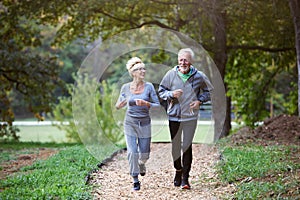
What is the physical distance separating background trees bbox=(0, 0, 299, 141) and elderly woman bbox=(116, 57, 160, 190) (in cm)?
502

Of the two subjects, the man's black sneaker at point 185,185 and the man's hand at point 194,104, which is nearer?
the man's hand at point 194,104

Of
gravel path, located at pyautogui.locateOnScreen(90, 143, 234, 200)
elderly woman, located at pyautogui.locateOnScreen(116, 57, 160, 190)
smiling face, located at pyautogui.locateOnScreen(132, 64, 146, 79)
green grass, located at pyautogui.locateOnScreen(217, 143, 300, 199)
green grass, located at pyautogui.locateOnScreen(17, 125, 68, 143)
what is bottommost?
green grass, located at pyautogui.locateOnScreen(17, 125, 68, 143)

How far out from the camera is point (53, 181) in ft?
24.5

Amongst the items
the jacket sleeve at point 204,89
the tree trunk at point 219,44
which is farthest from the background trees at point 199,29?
the jacket sleeve at point 204,89

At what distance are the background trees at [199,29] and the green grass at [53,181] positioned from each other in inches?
192

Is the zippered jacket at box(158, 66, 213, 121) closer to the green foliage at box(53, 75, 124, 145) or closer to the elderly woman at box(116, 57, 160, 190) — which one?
the elderly woman at box(116, 57, 160, 190)

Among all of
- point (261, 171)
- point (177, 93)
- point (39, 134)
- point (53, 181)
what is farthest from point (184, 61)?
point (39, 134)

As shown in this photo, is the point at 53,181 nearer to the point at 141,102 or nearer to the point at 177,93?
the point at 141,102

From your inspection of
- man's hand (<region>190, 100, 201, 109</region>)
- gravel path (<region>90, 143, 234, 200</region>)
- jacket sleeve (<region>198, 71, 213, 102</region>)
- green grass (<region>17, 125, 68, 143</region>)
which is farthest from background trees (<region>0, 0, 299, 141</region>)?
green grass (<region>17, 125, 68, 143</region>)

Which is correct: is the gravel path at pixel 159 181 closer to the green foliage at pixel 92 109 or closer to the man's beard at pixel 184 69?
the man's beard at pixel 184 69

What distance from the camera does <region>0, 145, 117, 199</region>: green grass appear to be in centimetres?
644

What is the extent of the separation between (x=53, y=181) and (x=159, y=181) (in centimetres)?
171

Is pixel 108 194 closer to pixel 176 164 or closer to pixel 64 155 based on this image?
pixel 176 164

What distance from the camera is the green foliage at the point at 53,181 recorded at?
643 centimetres
